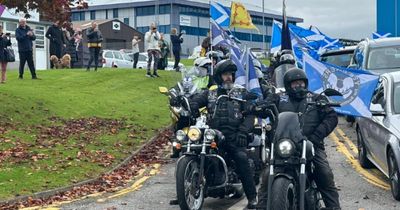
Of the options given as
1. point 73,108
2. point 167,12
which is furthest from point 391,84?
point 167,12

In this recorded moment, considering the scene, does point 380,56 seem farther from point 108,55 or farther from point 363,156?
point 108,55

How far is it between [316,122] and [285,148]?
0.97 meters

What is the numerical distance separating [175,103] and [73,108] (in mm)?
8603

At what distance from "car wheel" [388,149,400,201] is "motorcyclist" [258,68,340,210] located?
219cm

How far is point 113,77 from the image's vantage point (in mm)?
25516

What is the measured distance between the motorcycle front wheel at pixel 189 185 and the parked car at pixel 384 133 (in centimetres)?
271

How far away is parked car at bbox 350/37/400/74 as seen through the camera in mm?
16062

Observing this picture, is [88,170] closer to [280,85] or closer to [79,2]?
[280,85]

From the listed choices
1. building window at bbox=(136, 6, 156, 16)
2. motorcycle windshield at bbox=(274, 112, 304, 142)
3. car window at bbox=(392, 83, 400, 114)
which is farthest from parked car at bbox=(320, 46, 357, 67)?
building window at bbox=(136, 6, 156, 16)

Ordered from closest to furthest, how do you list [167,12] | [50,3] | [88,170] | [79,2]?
1. [88,170]
2. [50,3]
3. [79,2]
4. [167,12]

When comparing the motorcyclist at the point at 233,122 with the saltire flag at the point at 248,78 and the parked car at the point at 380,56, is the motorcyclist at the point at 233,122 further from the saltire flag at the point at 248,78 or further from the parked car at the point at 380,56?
the parked car at the point at 380,56

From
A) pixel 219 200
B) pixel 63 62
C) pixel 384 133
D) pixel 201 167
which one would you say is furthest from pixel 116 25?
pixel 201 167

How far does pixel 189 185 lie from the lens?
834 cm

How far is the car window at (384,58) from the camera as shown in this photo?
16.1m
